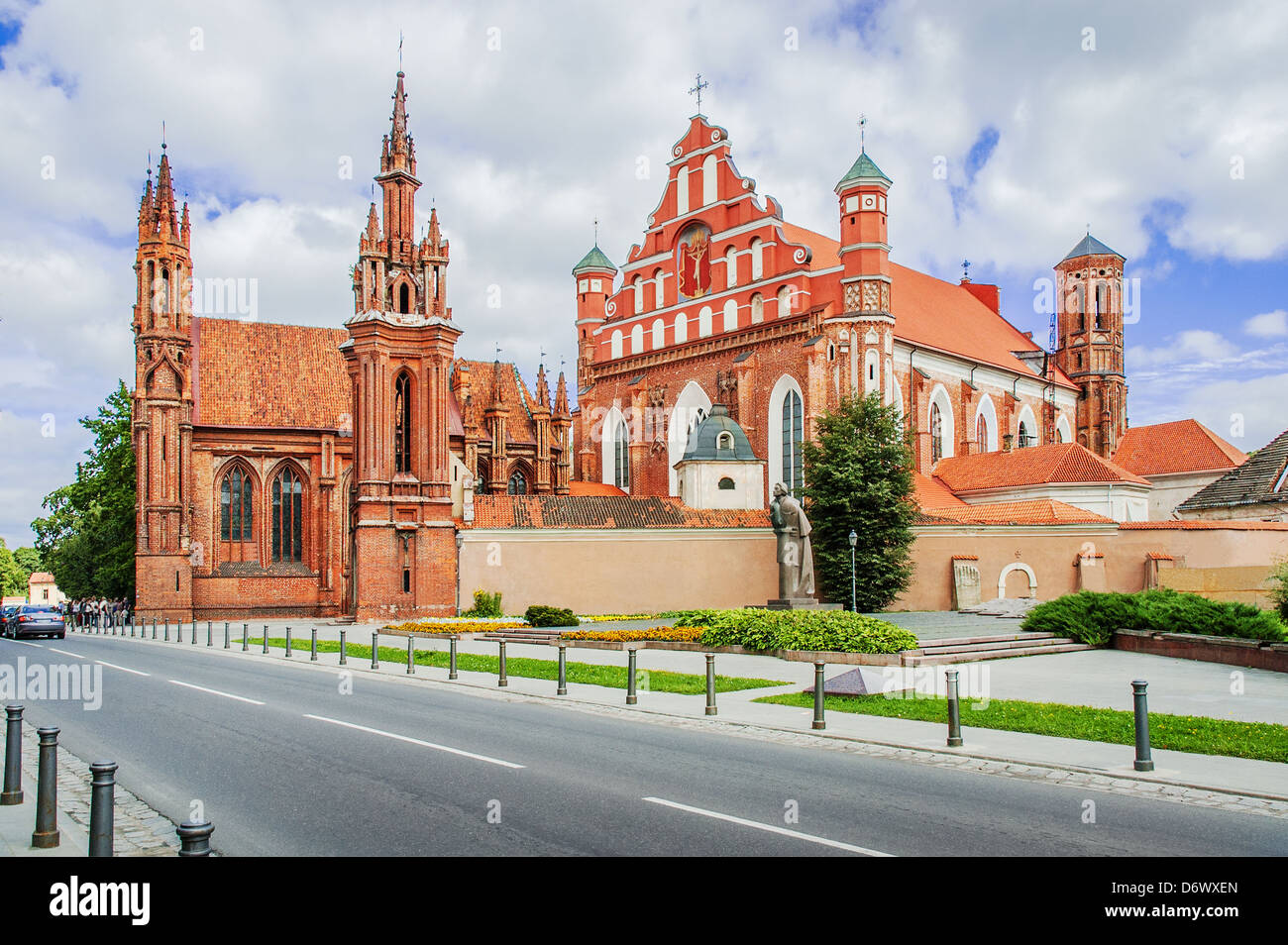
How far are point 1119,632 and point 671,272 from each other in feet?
105

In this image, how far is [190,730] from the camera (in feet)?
39.7

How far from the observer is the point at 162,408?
144 feet

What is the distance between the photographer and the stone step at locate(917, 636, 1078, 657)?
21.0 metres

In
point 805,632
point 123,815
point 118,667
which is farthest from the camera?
point 118,667

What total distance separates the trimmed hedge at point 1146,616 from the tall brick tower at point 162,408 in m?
35.3

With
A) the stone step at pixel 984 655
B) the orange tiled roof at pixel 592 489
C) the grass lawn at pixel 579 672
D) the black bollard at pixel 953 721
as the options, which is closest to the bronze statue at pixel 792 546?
the stone step at pixel 984 655

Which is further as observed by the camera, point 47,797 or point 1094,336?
point 1094,336

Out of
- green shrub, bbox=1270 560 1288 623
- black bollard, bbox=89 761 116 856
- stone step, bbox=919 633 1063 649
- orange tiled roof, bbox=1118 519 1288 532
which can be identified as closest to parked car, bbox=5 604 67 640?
stone step, bbox=919 633 1063 649

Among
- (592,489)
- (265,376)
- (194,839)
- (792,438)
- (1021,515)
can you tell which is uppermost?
(265,376)

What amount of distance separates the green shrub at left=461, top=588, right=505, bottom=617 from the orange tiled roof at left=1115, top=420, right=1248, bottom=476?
128 feet

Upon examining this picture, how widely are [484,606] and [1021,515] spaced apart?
68.9ft

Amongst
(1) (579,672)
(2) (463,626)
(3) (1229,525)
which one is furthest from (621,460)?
(1) (579,672)

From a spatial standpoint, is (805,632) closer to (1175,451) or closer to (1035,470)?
(1035,470)

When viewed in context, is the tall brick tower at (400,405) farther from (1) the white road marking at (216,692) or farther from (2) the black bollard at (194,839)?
(2) the black bollard at (194,839)
